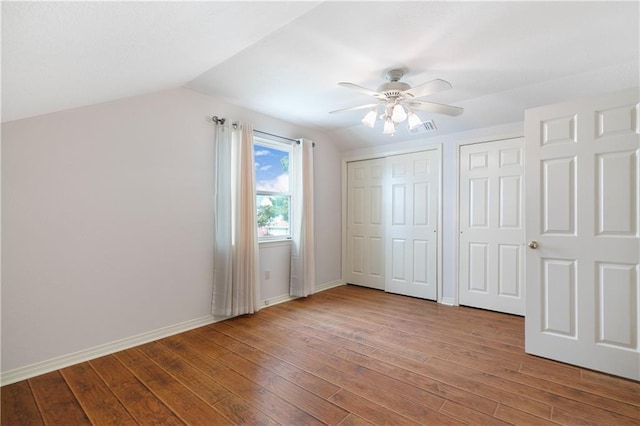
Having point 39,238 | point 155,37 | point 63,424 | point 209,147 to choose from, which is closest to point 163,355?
point 63,424

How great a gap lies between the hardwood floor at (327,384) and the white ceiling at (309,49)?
183 cm

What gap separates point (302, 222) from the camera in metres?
4.01

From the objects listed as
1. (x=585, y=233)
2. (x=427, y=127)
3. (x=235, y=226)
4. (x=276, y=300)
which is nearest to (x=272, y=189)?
(x=235, y=226)

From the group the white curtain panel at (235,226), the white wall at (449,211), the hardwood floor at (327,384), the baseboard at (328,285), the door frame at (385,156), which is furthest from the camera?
the baseboard at (328,285)

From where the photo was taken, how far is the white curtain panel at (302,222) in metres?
4.00

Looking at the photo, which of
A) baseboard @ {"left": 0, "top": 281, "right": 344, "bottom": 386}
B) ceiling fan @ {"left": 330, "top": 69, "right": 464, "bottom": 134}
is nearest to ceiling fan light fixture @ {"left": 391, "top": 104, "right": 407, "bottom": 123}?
ceiling fan @ {"left": 330, "top": 69, "right": 464, "bottom": 134}

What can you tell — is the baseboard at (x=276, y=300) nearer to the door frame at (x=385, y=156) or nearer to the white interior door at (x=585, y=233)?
the door frame at (x=385, y=156)

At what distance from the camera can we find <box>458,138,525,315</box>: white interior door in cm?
341

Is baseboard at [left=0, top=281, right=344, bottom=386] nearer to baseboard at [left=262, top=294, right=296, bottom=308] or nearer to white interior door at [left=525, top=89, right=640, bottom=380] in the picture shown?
baseboard at [left=262, top=294, right=296, bottom=308]

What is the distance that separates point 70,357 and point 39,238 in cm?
94

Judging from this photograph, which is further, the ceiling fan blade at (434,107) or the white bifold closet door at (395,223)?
the white bifold closet door at (395,223)

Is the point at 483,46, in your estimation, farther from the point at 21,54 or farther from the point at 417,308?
the point at 417,308

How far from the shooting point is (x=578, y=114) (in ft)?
7.29

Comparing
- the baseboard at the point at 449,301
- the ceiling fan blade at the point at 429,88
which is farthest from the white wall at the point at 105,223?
the baseboard at the point at 449,301
